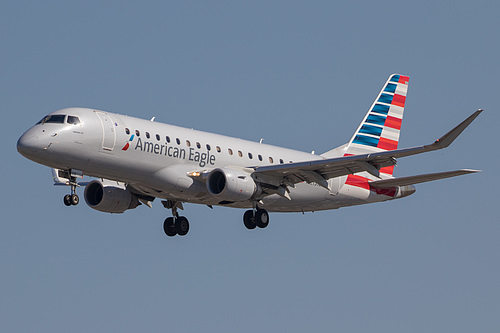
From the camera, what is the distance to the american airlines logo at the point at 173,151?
43844 millimetres

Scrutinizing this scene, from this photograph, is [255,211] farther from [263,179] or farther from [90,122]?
[90,122]

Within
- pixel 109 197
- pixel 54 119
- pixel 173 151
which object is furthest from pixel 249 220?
pixel 54 119

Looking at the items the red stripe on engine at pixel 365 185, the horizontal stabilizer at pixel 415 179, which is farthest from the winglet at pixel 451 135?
the red stripe on engine at pixel 365 185

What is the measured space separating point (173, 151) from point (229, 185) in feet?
9.81

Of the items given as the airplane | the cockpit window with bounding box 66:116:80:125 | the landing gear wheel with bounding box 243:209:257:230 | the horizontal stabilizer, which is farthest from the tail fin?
the cockpit window with bounding box 66:116:80:125

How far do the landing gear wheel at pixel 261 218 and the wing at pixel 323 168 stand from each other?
71.9 inches

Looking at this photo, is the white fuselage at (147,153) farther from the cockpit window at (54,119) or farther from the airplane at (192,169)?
the cockpit window at (54,119)

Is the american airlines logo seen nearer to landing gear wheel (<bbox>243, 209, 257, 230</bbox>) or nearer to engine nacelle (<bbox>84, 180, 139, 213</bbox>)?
landing gear wheel (<bbox>243, 209, 257, 230</bbox>)

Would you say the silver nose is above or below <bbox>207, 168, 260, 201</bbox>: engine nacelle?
above

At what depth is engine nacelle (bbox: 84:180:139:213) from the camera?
48.5 meters

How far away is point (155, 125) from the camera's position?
45.1 meters

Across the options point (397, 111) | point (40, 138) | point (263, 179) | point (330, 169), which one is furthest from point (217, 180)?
point (397, 111)

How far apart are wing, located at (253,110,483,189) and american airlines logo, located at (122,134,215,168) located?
2.48 meters

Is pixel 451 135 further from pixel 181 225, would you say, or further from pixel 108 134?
pixel 181 225
